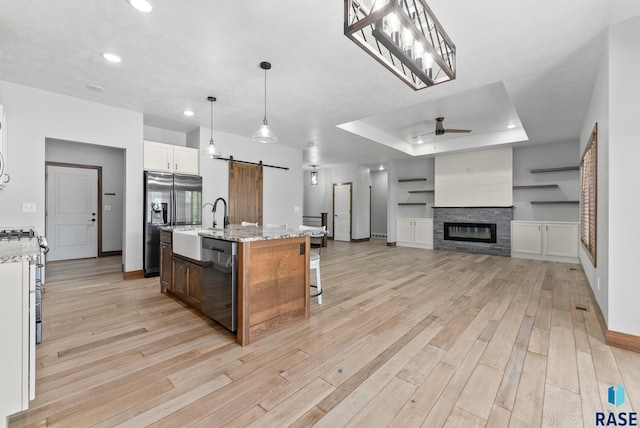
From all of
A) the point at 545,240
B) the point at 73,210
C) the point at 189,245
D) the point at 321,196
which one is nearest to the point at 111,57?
the point at 189,245

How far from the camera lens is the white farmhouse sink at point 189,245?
2.83 metres

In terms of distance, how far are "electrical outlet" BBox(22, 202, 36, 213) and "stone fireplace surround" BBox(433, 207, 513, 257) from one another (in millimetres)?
8130

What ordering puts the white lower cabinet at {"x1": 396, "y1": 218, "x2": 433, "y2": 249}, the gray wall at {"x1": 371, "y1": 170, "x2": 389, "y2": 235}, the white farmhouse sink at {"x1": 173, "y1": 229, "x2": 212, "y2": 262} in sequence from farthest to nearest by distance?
the gray wall at {"x1": 371, "y1": 170, "x2": 389, "y2": 235}, the white lower cabinet at {"x1": 396, "y1": 218, "x2": 433, "y2": 249}, the white farmhouse sink at {"x1": 173, "y1": 229, "x2": 212, "y2": 262}

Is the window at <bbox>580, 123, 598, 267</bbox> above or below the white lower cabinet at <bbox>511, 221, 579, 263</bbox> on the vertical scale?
above

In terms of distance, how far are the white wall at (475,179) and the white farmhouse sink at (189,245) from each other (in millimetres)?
6592

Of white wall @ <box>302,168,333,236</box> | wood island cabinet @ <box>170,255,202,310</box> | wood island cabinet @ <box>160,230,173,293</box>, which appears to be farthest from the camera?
white wall @ <box>302,168,333,236</box>

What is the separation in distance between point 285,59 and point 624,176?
3.26 m

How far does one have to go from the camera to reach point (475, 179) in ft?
23.7

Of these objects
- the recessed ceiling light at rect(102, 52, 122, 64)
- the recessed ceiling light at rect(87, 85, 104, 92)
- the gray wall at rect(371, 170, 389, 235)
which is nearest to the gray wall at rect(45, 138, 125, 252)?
the recessed ceiling light at rect(87, 85, 104, 92)

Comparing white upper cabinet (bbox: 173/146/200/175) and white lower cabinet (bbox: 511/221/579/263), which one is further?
white lower cabinet (bbox: 511/221/579/263)

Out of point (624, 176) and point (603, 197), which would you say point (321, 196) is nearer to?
point (603, 197)

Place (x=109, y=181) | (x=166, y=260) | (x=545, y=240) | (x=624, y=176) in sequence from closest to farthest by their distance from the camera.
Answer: (x=624, y=176)
(x=166, y=260)
(x=545, y=240)
(x=109, y=181)

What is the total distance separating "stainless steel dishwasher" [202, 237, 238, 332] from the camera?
7.84 feet

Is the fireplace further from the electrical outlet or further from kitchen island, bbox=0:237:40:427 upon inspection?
the electrical outlet
